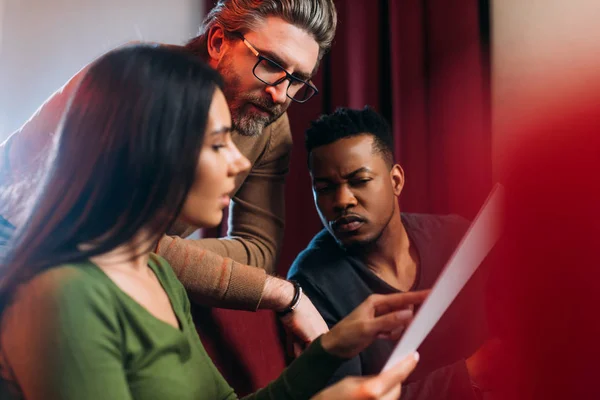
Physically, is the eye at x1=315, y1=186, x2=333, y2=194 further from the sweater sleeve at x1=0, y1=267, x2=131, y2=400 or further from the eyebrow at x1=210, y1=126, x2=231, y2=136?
the sweater sleeve at x1=0, y1=267, x2=131, y2=400

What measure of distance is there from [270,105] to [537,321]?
1.78 ft

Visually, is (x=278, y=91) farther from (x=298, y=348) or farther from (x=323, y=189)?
(x=298, y=348)

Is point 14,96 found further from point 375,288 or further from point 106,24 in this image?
point 375,288

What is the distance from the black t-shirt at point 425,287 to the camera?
2.56ft

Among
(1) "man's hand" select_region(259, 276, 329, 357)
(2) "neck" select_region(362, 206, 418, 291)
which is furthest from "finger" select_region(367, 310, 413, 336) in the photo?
(2) "neck" select_region(362, 206, 418, 291)

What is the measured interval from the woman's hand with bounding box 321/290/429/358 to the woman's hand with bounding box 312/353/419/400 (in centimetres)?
6

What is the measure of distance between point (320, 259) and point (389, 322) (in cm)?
26

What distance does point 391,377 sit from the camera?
1.62ft

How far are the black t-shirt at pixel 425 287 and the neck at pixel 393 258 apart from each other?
1 centimetres

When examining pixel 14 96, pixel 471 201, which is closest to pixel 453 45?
pixel 471 201

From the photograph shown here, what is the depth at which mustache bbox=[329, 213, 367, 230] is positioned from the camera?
0.76 metres

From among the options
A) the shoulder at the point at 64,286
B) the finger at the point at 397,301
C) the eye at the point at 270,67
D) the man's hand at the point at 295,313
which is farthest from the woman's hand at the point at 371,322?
the eye at the point at 270,67

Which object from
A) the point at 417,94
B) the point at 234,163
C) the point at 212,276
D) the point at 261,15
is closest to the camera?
the point at 234,163

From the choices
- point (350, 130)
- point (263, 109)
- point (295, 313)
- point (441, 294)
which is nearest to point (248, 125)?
point (263, 109)
